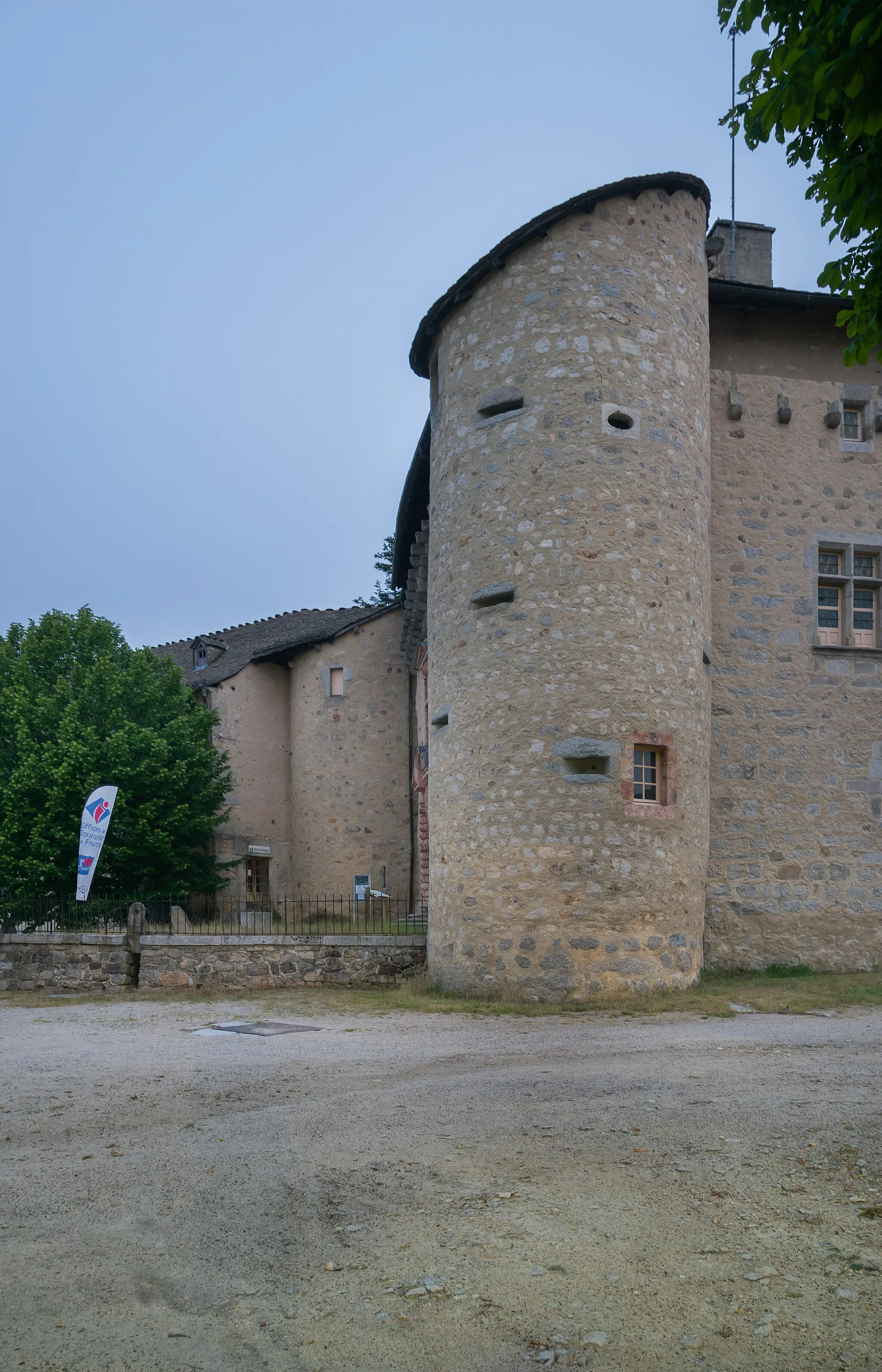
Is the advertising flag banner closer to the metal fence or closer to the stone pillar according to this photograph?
the metal fence

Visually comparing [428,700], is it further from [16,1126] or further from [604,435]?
[16,1126]

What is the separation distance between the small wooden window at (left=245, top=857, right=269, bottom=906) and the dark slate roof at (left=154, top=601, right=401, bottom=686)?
14.4 feet

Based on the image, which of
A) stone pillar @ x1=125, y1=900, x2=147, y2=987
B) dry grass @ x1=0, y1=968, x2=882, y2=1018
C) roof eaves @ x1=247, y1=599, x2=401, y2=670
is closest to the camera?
dry grass @ x1=0, y1=968, x2=882, y2=1018

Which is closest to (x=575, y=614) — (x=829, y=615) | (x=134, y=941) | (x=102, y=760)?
(x=829, y=615)

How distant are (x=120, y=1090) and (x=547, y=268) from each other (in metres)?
10.4

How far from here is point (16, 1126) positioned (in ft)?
21.5

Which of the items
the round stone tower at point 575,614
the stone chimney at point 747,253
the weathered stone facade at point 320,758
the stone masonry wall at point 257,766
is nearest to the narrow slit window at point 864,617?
the round stone tower at point 575,614

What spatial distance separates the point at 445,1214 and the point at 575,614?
8.54 meters

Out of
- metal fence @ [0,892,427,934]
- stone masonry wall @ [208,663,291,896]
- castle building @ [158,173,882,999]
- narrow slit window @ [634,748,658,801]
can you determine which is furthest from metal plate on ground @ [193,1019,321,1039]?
stone masonry wall @ [208,663,291,896]

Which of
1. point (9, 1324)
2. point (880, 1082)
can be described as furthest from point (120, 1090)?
point (880, 1082)

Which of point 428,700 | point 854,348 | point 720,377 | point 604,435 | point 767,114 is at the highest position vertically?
point 720,377

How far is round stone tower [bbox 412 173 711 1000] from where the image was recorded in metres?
12.2

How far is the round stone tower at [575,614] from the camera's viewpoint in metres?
12.2

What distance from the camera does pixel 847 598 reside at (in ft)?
51.2
